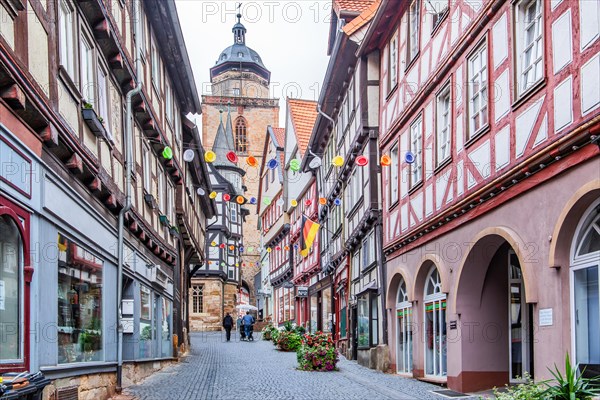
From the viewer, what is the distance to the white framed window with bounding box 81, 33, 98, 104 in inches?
443

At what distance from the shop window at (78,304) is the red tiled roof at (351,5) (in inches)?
530

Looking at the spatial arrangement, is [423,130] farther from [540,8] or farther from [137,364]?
[137,364]

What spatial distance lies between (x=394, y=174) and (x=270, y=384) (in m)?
6.00

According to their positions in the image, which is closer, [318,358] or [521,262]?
[521,262]

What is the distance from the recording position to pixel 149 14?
17656 millimetres

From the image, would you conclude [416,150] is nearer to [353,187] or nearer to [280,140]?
[353,187]

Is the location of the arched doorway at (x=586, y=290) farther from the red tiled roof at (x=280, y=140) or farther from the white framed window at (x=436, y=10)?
the red tiled roof at (x=280, y=140)

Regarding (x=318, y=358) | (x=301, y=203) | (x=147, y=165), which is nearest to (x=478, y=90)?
(x=147, y=165)

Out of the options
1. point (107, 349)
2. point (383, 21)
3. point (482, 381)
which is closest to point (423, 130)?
point (383, 21)

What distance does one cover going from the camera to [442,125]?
15078mm

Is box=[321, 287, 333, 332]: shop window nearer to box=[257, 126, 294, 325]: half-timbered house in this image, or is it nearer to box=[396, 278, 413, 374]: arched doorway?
box=[257, 126, 294, 325]: half-timbered house

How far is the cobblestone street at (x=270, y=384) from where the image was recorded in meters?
13.1

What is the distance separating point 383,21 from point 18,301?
12466 millimetres

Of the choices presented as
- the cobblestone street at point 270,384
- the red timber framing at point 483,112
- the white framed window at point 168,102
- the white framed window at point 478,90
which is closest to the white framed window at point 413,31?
the red timber framing at point 483,112
